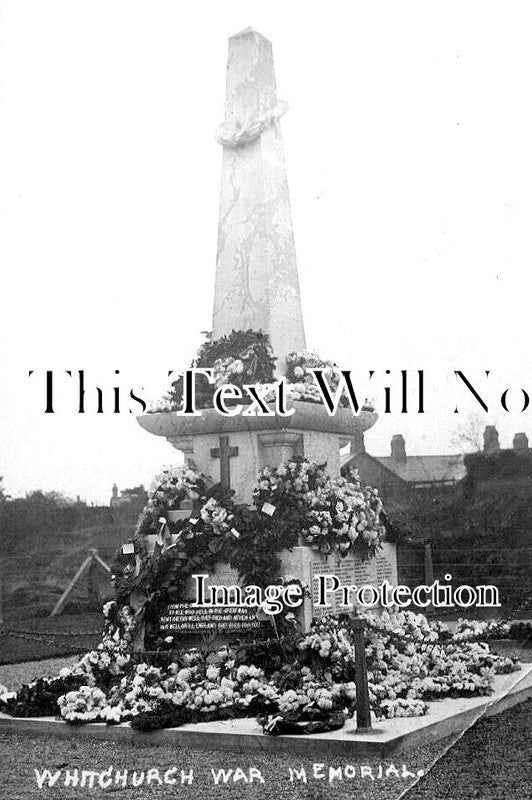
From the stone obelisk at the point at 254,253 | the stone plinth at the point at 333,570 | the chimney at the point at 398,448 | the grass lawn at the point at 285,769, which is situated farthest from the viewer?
the chimney at the point at 398,448

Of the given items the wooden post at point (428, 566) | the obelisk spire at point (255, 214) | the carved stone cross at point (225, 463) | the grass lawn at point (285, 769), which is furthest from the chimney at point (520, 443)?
the grass lawn at point (285, 769)

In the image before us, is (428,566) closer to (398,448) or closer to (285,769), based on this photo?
(398,448)

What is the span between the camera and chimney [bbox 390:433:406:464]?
10852mm

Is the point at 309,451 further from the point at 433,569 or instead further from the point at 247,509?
the point at 433,569

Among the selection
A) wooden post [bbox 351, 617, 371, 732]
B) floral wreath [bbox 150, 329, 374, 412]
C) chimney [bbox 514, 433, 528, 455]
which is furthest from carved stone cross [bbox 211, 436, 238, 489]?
chimney [bbox 514, 433, 528, 455]

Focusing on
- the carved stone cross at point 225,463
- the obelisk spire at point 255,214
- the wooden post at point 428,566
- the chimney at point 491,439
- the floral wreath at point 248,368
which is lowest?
the wooden post at point 428,566

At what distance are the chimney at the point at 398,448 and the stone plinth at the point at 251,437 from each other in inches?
42.1

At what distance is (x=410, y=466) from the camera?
494 inches

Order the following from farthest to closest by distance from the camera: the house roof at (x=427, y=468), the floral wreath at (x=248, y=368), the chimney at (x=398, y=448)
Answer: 1. the house roof at (x=427, y=468)
2. the chimney at (x=398, y=448)
3. the floral wreath at (x=248, y=368)

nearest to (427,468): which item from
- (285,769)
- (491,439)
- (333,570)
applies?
(491,439)

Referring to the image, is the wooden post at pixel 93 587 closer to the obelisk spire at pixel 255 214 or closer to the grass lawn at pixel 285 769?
the obelisk spire at pixel 255 214

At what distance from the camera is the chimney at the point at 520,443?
37.5 ft

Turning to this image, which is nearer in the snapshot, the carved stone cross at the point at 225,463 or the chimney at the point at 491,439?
the carved stone cross at the point at 225,463

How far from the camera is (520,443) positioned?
12008mm
